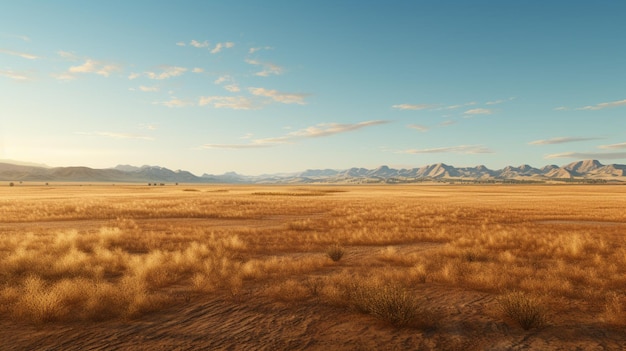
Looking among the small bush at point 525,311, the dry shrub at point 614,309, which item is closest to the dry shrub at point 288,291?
the small bush at point 525,311

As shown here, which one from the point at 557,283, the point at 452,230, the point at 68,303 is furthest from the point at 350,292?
the point at 452,230

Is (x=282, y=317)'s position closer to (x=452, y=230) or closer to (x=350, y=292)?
(x=350, y=292)

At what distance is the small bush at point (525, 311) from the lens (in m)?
7.07

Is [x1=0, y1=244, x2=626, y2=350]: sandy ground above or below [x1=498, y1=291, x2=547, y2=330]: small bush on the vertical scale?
below

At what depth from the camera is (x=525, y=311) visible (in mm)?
7152

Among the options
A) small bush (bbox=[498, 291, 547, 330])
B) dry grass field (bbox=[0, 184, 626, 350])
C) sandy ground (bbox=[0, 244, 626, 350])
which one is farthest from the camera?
small bush (bbox=[498, 291, 547, 330])

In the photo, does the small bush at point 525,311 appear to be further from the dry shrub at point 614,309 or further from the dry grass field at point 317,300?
the dry shrub at point 614,309

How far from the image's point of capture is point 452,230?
2267 cm

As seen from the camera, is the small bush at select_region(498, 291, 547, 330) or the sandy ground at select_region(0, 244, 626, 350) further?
the small bush at select_region(498, 291, 547, 330)

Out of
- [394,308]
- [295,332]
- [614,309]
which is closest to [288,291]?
[295,332]

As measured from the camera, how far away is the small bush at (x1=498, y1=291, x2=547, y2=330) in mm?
7074

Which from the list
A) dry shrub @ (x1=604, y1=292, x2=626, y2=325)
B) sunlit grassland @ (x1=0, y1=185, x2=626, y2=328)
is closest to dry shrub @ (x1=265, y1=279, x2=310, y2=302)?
sunlit grassland @ (x1=0, y1=185, x2=626, y2=328)

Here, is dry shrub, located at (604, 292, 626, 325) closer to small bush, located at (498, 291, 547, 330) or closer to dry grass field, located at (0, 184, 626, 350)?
dry grass field, located at (0, 184, 626, 350)

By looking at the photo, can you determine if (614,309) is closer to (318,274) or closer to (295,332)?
(295,332)
